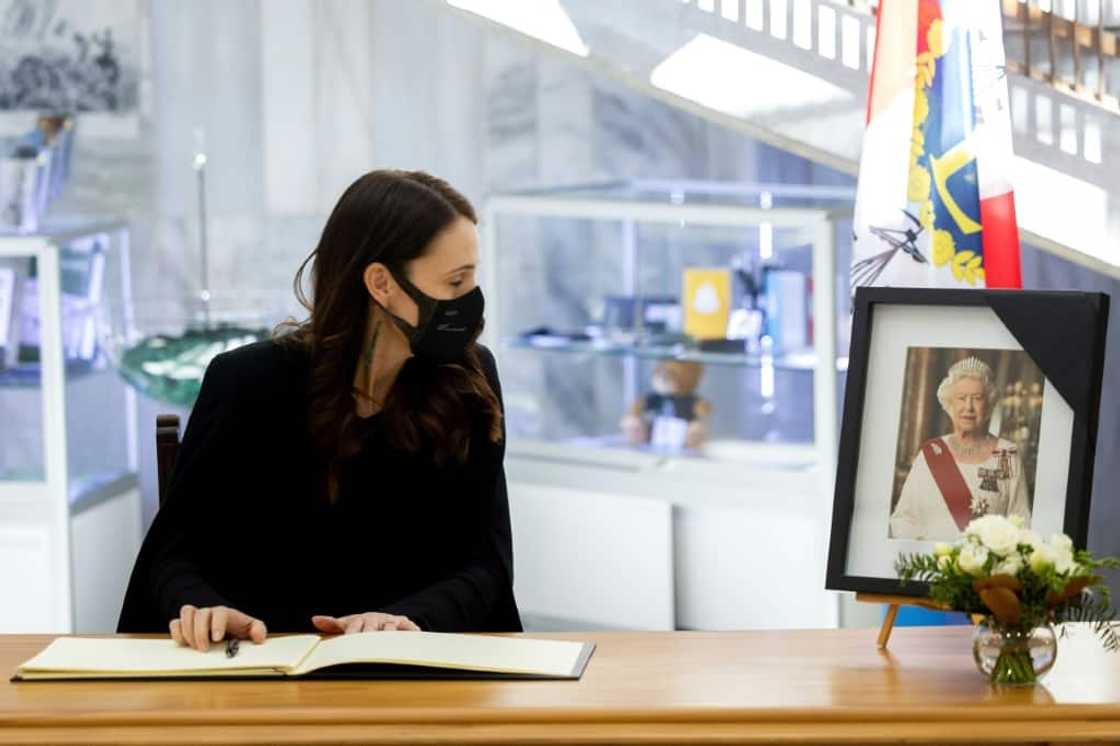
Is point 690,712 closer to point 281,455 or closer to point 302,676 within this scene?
point 302,676

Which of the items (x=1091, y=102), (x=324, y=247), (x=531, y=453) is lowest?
(x=531, y=453)

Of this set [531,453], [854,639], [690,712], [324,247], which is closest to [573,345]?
[531,453]

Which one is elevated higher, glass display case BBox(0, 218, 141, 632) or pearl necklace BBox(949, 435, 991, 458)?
pearl necklace BBox(949, 435, 991, 458)

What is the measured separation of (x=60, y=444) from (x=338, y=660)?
362cm

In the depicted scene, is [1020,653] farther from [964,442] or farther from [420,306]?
[420,306]

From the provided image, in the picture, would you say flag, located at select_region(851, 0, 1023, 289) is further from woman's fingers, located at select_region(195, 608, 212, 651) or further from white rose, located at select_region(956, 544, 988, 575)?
woman's fingers, located at select_region(195, 608, 212, 651)

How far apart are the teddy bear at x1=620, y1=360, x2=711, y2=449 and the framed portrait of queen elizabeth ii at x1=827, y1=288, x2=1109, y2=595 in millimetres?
3342

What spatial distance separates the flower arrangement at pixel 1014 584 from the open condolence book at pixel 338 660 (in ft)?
1.64

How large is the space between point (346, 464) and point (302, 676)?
683mm

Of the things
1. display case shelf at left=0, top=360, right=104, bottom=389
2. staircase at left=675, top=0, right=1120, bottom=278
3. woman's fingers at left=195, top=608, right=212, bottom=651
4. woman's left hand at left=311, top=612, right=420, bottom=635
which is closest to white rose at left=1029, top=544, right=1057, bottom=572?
woman's left hand at left=311, top=612, right=420, bottom=635

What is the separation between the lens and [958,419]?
2.30 meters

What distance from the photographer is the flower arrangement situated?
81.3 inches

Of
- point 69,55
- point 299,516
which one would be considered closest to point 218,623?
point 299,516

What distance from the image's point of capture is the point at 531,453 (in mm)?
6113
